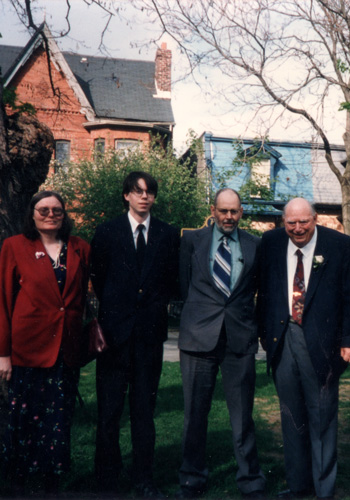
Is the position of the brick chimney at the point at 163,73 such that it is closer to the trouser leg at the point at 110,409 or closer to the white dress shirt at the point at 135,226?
the white dress shirt at the point at 135,226

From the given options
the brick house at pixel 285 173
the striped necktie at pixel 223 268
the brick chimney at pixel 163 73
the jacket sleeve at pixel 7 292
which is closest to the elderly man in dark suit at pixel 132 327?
the striped necktie at pixel 223 268

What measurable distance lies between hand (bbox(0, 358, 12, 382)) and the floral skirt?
0.04 meters

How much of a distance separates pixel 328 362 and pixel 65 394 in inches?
75.1

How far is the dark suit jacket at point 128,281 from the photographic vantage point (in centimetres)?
436

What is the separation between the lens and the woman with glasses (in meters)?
4.00

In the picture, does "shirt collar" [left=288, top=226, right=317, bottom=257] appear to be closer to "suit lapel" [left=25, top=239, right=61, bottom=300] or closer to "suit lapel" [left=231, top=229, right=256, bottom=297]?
"suit lapel" [left=231, top=229, right=256, bottom=297]

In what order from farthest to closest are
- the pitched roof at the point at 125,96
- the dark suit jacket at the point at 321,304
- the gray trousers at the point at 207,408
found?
the pitched roof at the point at 125,96 < the gray trousers at the point at 207,408 < the dark suit jacket at the point at 321,304

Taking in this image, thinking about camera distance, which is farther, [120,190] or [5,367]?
[120,190]

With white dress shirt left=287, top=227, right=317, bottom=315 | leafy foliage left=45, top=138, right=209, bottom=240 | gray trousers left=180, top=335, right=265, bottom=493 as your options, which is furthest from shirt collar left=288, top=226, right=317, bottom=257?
leafy foliage left=45, top=138, right=209, bottom=240

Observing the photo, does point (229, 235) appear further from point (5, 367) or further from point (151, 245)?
point (5, 367)

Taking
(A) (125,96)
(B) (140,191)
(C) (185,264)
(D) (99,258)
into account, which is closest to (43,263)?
(D) (99,258)

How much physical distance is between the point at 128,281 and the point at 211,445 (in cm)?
238

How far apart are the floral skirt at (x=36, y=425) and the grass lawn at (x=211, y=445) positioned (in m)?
0.52

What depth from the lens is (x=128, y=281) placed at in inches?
173
